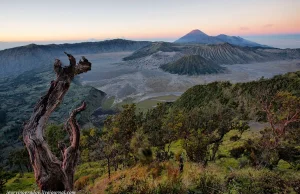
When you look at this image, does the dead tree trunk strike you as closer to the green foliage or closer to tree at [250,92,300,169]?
tree at [250,92,300,169]

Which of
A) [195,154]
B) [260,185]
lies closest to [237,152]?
[195,154]

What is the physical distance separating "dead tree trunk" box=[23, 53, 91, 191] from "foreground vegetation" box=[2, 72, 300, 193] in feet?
11.0

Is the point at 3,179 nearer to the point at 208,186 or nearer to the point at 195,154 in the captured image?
the point at 195,154

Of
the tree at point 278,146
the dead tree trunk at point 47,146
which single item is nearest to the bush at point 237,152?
the tree at point 278,146

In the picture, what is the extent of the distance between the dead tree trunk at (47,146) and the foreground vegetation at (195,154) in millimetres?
3339

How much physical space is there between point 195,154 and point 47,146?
39.2 ft

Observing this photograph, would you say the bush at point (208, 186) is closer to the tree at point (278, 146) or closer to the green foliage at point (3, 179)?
the tree at point (278, 146)

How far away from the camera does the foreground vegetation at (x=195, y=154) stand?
8.50m

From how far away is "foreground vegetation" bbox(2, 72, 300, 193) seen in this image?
8.50 meters

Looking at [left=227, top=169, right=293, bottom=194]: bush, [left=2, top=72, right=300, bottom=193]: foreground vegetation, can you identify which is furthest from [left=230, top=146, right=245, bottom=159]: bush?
[left=227, top=169, right=293, bottom=194]: bush

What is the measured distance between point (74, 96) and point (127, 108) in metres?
105

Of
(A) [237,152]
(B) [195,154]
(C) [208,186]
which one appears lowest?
(A) [237,152]

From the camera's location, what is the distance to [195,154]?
51.7 ft

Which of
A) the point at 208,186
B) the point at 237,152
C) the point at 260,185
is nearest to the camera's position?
the point at 260,185
